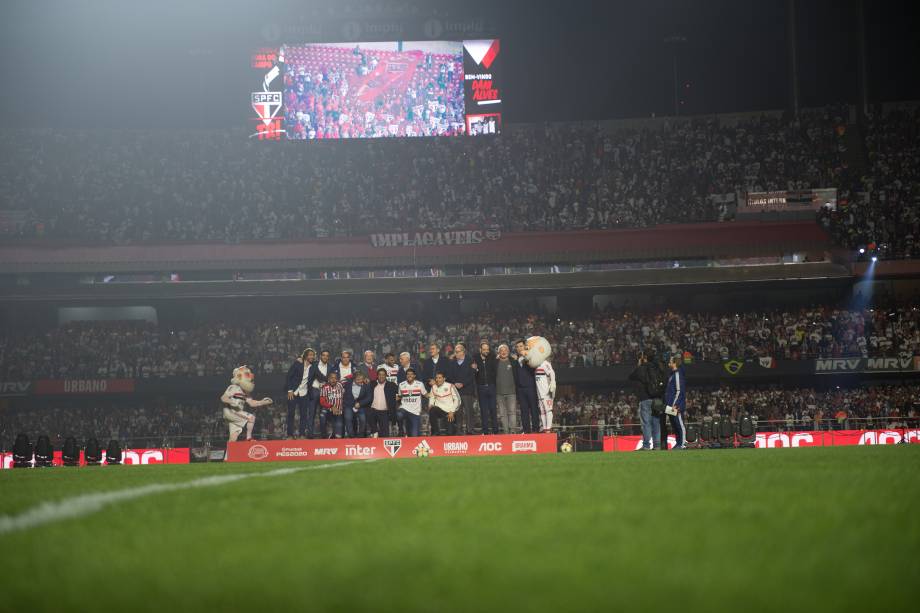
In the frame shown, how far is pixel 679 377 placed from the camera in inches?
662

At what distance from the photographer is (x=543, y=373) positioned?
18.2m

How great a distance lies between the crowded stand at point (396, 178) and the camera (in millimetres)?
41438

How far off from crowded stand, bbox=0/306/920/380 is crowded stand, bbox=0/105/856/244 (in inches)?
174

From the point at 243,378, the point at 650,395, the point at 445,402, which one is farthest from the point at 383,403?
the point at 650,395

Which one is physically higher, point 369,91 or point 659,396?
point 369,91

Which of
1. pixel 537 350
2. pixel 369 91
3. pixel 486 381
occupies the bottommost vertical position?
pixel 486 381

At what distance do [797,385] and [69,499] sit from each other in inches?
1488

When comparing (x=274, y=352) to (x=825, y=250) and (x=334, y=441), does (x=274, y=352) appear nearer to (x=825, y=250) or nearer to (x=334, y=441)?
(x=334, y=441)

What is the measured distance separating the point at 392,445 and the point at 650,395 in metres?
5.04

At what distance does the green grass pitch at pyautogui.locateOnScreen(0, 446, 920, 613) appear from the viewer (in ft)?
7.34

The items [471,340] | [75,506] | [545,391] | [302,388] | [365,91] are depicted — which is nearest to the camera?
[75,506]

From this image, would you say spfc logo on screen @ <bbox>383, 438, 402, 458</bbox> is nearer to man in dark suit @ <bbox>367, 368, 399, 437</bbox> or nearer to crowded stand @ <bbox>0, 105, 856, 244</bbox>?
man in dark suit @ <bbox>367, 368, 399, 437</bbox>

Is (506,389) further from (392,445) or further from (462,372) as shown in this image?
(392,445)

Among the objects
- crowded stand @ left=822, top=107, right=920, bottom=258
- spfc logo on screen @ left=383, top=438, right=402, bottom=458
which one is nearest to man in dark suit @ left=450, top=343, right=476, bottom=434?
spfc logo on screen @ left=383, top=438, right=402, bottom=458
